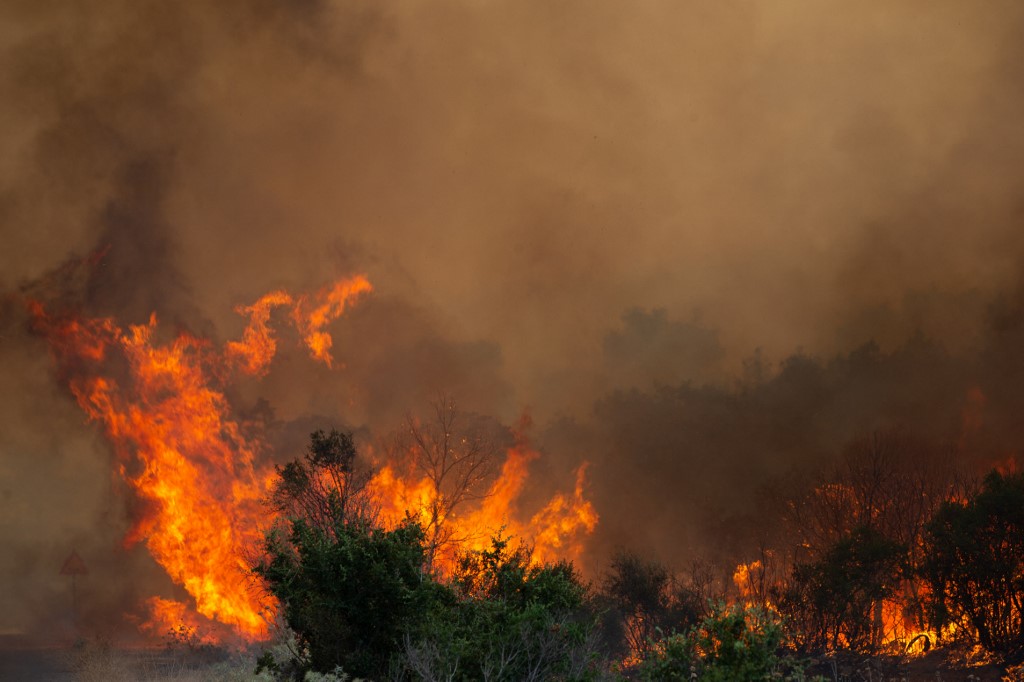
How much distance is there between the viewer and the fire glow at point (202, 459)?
1425 inches

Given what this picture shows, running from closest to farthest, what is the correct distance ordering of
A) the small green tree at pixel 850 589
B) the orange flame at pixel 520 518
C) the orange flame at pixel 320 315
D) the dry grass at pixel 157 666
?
the dry grass at pixel 157 666, the small green tree at pixel 850 589, the orange flame at pixel 520 518, the orange flame at pixel 320 315

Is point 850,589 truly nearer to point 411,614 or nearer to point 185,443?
point 411,614

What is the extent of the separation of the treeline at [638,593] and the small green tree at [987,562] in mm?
49

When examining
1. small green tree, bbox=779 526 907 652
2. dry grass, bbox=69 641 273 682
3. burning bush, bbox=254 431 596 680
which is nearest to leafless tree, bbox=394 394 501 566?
dry grass, bbox=69 641 273 682

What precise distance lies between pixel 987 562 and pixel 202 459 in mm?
30291

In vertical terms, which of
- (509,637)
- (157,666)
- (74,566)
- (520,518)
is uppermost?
(520,518)

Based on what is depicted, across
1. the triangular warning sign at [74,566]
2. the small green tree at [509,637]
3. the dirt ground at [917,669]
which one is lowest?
the small green tree at [509,637]

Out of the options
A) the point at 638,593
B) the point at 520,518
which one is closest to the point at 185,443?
the point at 520,518

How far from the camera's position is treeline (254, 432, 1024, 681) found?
1561cm

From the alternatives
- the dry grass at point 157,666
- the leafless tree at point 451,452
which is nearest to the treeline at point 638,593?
the dry grass at point 157,666

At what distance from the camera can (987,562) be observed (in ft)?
74.9

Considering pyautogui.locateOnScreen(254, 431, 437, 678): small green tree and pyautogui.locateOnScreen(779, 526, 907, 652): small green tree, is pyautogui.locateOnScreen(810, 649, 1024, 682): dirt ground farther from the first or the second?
pyautogui.locateOnScreen(254, 431, 437, 678): small green tree

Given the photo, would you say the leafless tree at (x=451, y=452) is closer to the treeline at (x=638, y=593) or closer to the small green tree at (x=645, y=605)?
the treeline at (x=638, y=593)

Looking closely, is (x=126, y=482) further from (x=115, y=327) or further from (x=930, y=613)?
(x=930, y=613)
